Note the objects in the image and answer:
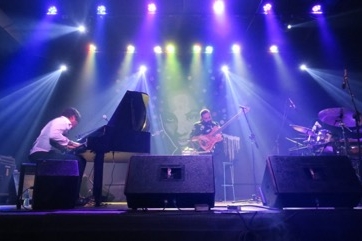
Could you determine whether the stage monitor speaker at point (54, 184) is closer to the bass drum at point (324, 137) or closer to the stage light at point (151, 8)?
the stage light at point (151, 8)

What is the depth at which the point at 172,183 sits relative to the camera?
2.16m

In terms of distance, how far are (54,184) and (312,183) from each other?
85.9 inches

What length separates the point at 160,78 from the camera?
26.3 ft

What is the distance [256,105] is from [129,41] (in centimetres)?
398

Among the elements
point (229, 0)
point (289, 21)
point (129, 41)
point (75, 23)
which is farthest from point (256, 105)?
point (75, 23)

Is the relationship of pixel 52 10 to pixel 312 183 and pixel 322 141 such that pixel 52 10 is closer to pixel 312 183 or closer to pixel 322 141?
pixel 312 183

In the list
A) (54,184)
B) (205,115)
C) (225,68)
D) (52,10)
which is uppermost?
(52,10)

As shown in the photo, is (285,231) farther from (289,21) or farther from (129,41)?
(129,41)

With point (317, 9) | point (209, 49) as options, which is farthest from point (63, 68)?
point (317, 9)

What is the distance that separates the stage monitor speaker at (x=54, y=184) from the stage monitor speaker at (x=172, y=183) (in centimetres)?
63

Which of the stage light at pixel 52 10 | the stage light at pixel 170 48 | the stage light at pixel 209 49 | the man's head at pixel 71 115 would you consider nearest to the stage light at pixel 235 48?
the stage light at pixel 209 49

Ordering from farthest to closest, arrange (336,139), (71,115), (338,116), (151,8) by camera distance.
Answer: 1. (151,8)
2. (336,139)
3. (338,116)
4. (71,115)

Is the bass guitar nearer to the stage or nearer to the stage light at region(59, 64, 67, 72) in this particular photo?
the stage

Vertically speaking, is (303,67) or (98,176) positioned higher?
(303,67)
